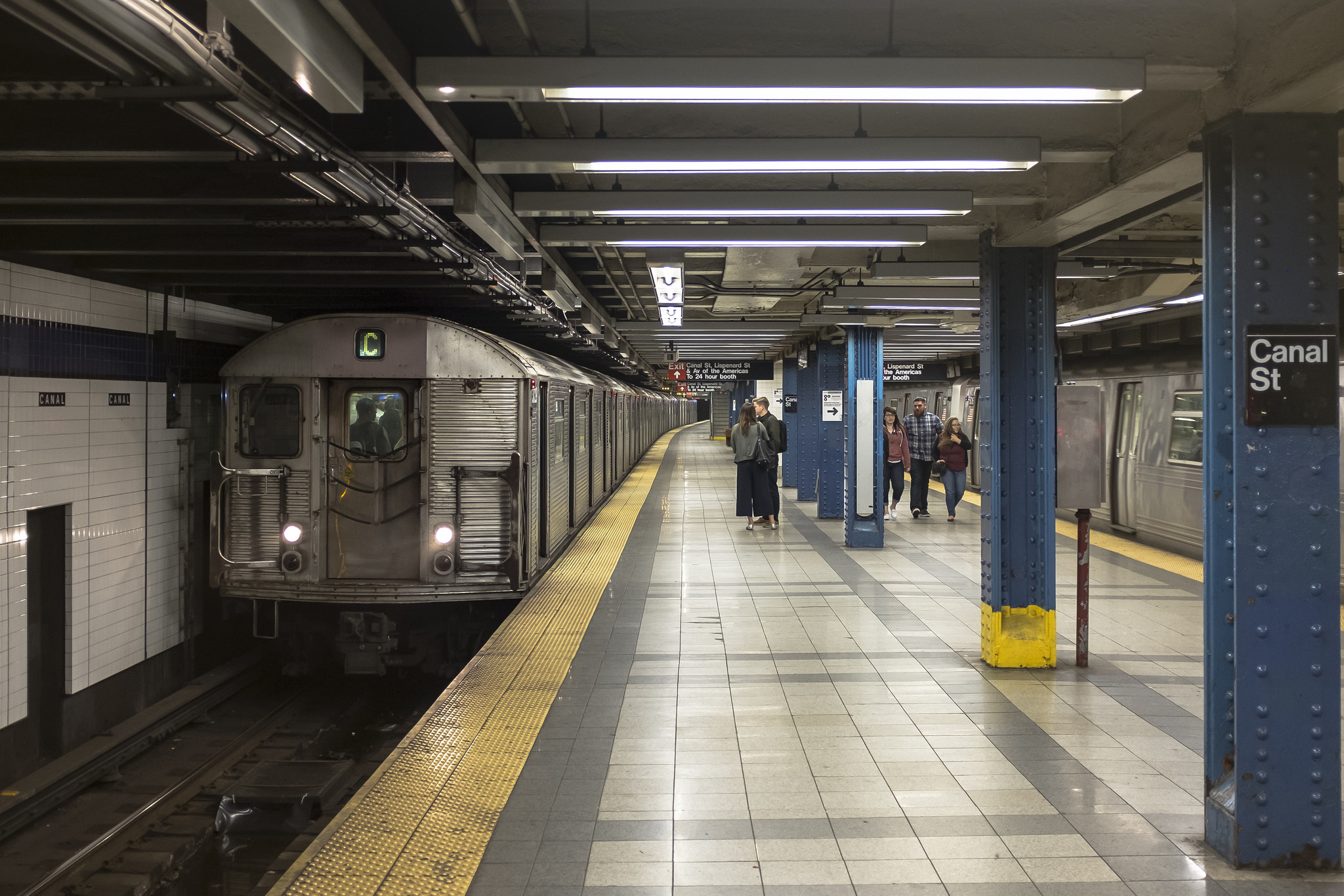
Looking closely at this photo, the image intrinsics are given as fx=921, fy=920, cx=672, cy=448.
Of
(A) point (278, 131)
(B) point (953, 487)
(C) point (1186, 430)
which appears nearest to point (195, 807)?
(A) point (278, 131)

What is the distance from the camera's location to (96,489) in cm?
624

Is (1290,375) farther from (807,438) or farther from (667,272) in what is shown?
(807,438)

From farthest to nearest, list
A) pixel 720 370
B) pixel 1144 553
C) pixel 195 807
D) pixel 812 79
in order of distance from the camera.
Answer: pixel 720 370
pixel 1144 553
pixel 195 807
pixel 812 79

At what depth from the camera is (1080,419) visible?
222 inches

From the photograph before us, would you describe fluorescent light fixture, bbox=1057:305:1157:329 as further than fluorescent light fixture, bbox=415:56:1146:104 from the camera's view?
Yes

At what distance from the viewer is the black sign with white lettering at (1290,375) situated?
3316mm

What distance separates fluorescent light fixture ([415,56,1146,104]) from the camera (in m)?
3.00

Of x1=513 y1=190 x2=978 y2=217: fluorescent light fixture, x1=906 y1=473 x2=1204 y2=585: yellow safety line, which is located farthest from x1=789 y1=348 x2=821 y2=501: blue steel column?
x1=513 y1=190 x2=978 y2=217: fluorescent light fixture

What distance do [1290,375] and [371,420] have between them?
577 cm

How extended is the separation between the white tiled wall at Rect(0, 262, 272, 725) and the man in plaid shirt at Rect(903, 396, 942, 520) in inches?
397

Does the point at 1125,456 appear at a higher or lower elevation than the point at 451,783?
higher

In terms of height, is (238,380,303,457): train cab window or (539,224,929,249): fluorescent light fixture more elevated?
(539,224,929,249): fluorescent light fixture

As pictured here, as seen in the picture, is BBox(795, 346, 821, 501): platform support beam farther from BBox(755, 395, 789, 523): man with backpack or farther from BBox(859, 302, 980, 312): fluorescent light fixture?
BBox(859, 302, 980, 312): fluorescent light fixture

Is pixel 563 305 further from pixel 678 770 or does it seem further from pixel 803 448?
pixel 803 448
